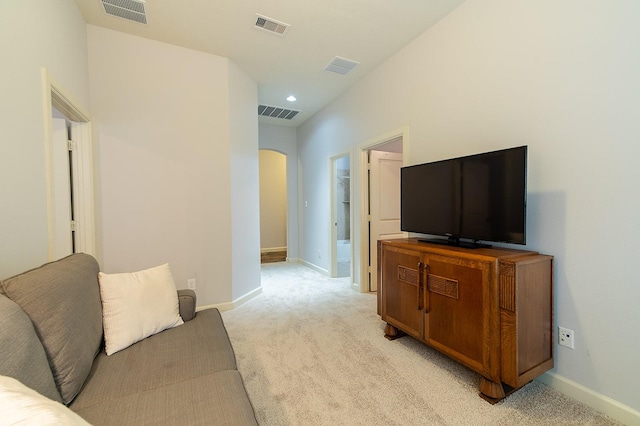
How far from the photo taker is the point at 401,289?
2.36m

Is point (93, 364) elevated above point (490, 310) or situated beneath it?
situated beneath

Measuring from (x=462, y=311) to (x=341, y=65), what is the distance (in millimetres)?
2978

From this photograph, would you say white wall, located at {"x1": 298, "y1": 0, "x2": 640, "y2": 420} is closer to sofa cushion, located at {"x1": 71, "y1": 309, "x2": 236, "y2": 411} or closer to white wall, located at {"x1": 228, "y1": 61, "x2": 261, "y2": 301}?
sofa cushion, located at {"x1": 71, "y1": 309, "x2": 236, "y2": 411}

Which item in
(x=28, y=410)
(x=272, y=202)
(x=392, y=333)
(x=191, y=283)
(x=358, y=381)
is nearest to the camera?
(x=28, y=410)

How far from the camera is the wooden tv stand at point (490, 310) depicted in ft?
5.28

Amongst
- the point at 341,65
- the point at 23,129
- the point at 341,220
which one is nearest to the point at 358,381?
the point at 23,129

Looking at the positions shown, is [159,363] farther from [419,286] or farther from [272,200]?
[272,200]

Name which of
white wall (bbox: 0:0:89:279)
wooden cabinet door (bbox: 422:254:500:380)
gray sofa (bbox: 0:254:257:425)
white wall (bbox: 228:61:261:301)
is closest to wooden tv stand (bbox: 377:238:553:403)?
wooden cabinet door (bbox: 422:254:500:380)

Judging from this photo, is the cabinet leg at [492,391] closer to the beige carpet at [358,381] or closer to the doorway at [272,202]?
the beige carpet at [358,381]

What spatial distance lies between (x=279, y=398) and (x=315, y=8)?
3030 mm

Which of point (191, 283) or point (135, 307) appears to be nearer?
point (135, 307)

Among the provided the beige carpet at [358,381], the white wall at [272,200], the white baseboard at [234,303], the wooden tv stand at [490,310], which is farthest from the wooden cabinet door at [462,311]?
the white wall at [272,200]

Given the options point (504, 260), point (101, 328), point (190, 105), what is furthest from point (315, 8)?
point (101, 328)

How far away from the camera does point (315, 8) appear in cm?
239
